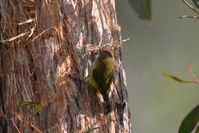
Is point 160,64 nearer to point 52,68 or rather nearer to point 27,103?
point 52,68

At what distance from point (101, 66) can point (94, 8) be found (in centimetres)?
25

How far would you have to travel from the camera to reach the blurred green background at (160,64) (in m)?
6.06

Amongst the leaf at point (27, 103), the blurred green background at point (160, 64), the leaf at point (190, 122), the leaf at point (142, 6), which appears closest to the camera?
the leaf at point (27, 103)

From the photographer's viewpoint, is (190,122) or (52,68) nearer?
(52,68)

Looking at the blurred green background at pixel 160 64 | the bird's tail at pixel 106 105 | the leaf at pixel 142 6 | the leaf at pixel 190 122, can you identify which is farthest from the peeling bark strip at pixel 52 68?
the blurred green background at pixel 160 64

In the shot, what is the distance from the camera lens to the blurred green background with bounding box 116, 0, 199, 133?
606 centimetres

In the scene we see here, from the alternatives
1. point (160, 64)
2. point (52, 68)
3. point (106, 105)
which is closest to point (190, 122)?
point (106, 105)

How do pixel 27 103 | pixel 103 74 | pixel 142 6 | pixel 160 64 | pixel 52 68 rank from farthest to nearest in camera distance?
pixel 160 64 → pixel 142 6 → pixel 103 74 → pixel 52 68 → pixel 27 103

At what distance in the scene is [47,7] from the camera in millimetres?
2879

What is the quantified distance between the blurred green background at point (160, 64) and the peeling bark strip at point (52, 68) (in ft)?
9.93

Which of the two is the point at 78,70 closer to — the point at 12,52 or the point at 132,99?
the point at 12,52

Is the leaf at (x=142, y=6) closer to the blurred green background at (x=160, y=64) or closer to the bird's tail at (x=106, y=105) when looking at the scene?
the bird's tail at (x=106, y=105)

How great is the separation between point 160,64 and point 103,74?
322cm

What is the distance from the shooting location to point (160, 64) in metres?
6.16
